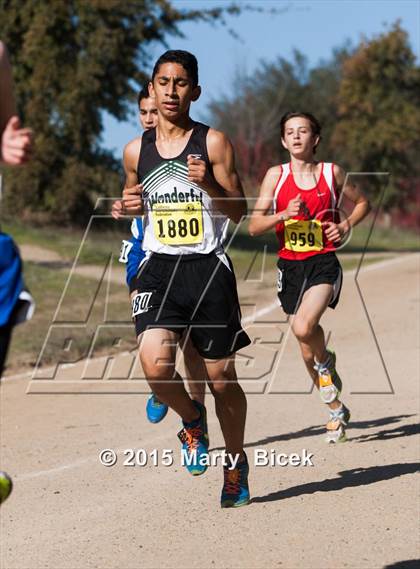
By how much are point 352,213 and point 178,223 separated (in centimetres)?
244

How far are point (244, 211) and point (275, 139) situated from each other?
4697cm

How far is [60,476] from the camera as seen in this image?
7.75 metres

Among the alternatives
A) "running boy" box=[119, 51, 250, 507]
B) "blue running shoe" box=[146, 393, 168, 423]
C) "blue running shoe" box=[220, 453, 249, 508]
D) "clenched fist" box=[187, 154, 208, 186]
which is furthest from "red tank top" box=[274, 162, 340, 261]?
"clenched fist" box=[187, 154, 208, 186]

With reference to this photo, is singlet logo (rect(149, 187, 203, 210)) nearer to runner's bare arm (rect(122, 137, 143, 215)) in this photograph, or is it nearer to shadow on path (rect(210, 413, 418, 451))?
runner's bare arm (rect(122, 137, 143, 215))

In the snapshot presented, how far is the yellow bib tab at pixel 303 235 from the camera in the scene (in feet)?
27.2

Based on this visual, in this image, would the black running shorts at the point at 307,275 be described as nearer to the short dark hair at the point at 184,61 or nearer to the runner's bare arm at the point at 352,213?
the runner's bare arm at the point at 352,213

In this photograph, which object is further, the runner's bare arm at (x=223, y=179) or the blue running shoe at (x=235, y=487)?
the blue running shoe at (x=235, y=487)

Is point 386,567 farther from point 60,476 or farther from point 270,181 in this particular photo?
point 270,181

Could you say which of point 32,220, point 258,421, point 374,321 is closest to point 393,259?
point 374,321

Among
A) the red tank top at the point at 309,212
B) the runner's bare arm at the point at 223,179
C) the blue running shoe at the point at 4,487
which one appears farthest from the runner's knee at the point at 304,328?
the blue running shoe at the point at 4,487

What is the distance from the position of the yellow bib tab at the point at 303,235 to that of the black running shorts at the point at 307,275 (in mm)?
90

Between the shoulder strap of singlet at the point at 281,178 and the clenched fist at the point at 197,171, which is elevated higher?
the clenched fist at the point at 197,171

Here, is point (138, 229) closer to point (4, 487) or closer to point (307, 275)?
point (307, 275)

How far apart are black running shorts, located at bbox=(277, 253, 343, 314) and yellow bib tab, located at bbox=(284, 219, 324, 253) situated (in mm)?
90
